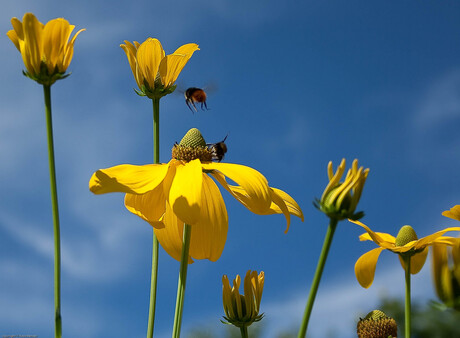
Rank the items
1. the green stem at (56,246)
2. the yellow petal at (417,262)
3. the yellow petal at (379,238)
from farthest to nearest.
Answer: the yellow petal at (417,262) < the yellow petal at (379,238) < the green stem at (56,246)

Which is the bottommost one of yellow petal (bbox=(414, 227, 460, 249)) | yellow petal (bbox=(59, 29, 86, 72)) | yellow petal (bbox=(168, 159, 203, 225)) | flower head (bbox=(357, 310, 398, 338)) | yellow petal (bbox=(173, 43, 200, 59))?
flower head (bbox=(357, 310, 398, 338))

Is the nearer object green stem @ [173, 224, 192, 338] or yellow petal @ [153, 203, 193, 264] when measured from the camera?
green stem @ [173, 224, 192, 338]

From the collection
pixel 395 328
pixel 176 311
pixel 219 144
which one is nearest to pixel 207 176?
pixel 219 144

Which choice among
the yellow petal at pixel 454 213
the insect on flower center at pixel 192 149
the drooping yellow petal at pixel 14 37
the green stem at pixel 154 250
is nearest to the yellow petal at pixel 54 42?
the drooping yellow petal at pixel 14 37

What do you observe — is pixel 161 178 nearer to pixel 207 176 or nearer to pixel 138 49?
pixel 207 176

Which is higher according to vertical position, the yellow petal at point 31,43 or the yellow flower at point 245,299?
the yellow petal at point 31,43

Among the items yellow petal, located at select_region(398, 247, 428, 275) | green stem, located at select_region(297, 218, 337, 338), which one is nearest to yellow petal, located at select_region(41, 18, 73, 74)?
green stem, located at select_region(297, 218, 337, 338)

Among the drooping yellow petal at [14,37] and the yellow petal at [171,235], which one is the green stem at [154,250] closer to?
the yellow petal at [171,235]

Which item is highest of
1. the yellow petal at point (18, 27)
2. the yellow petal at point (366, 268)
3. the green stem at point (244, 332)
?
the yellow petal at point (18, 27)

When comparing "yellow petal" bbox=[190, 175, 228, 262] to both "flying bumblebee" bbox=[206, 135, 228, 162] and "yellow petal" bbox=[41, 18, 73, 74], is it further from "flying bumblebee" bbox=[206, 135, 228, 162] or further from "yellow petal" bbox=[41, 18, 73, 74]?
"yellow petal" bbox=[41, 18, 73, 74]
